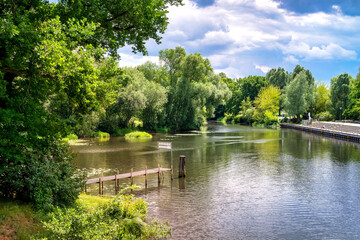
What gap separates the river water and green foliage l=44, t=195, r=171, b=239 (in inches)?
61.0

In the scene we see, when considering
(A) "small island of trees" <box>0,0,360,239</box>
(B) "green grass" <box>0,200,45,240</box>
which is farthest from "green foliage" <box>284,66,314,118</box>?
(B) "green grass" <box>0,200,45,240</box>

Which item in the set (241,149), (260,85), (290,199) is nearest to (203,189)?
(290,199)

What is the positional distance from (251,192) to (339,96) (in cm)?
8205

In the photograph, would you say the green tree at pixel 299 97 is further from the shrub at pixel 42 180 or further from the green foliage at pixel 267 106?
the shrub at pixel 42 180

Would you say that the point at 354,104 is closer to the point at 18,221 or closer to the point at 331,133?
the point at 331,133

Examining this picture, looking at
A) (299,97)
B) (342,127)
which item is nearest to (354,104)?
(299,97)

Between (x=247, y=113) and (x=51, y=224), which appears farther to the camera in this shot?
(x=247, y=113)

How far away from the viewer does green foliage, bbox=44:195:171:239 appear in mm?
11359

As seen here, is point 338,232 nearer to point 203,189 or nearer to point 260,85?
point 203,189

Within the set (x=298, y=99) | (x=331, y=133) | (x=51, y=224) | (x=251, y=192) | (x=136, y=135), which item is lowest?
(x=251, y=192)

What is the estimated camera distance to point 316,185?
27.1 m

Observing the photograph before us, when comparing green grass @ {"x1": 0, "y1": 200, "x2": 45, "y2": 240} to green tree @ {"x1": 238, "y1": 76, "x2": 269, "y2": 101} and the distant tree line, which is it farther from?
green tree @ {"x1": 238, "y1": 76, "x2": 269, "y2": 101}

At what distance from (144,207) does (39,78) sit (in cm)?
967

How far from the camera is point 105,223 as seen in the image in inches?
504
